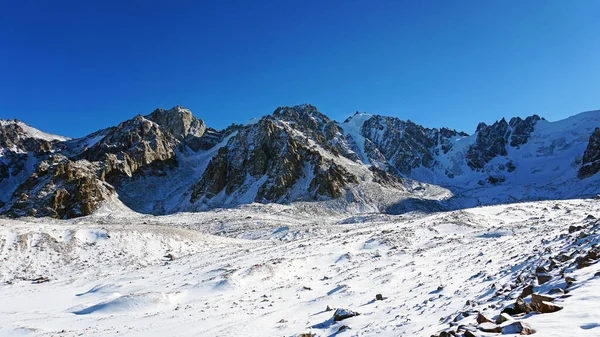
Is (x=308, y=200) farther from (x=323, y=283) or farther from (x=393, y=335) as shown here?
(x=393, y=335)

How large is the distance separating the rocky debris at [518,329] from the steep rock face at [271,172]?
8864 cm

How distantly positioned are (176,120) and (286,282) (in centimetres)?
18325

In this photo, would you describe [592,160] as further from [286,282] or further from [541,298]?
[541,298]

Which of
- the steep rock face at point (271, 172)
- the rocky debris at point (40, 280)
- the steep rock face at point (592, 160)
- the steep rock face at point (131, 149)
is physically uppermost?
the steep rock face at point (131, 149)

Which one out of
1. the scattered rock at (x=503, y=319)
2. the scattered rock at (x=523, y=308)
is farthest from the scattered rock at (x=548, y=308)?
the scattered rock at (x=503, y=319)

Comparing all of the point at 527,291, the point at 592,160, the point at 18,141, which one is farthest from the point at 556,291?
the point at 18,141

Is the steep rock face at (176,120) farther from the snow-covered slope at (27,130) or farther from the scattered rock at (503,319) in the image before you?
the scattered rock at (503,319)

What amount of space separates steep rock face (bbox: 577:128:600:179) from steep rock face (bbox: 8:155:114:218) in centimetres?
15997

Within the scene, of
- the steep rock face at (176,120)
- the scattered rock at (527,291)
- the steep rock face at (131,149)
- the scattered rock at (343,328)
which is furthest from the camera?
the steep rock face at (176,120)

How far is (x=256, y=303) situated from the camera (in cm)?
1645

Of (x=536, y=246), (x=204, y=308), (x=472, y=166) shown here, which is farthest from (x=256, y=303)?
(x=472, y=166)

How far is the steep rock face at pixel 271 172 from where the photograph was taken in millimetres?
98125

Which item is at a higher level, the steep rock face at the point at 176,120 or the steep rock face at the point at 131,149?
the steep rock face at the point at 176,120

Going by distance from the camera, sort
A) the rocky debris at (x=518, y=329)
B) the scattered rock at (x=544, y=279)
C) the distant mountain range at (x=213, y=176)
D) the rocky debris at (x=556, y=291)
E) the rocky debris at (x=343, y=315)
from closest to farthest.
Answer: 1. the rocky debris at (x=518, y=329)
2. the rocky debris at (x=556, y=291)
3. the scattered rock at (x=544, y=279)
4. the rocky debris at (x=343, y=315)
5. the distant mountain range at (x=213, y=176)
